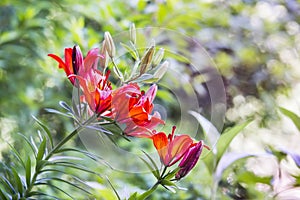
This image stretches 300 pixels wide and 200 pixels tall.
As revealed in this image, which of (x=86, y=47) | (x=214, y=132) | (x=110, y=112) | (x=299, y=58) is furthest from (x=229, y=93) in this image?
(x=110, y=112)

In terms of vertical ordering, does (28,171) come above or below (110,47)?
below

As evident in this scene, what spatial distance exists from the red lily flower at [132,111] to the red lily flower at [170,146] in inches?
0.5

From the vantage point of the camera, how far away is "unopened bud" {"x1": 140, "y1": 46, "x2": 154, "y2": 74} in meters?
0.42

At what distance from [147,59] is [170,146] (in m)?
0.08

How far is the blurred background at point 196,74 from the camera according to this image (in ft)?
2.89

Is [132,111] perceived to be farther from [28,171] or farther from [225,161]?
[225,161]

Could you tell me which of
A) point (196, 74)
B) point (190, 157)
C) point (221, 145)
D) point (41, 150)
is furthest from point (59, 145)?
point (196, 74)

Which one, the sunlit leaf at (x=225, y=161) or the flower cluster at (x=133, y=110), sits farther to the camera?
the sunlit leaf at (x=225, y=161)

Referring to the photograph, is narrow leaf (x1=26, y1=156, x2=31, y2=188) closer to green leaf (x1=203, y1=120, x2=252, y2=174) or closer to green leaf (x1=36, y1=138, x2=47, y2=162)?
green leaf (x1=36, y1=138, x2=47, y2=162)

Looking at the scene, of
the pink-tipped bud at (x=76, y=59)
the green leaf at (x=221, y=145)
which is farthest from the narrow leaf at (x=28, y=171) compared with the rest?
the green leaf at (x=221, y=145)

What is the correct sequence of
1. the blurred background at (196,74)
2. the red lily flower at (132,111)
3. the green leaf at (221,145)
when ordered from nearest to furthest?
the red lily flower at (132,111)
the green leaf at (221,145)
the blurred background at (196,74)

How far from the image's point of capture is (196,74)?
0.94 metres

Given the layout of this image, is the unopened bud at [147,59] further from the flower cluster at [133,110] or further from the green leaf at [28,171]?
the green leaf at [28,171]

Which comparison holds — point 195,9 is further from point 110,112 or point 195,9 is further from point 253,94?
point 110,112
